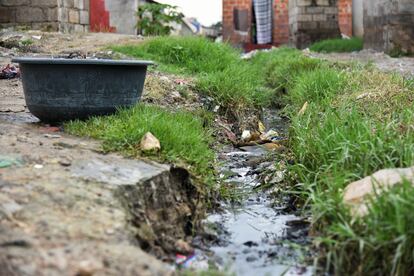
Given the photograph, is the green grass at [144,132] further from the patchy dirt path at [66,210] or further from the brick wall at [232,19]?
the brick wall at [232,19]

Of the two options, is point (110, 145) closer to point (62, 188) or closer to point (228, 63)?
point (62, 188)

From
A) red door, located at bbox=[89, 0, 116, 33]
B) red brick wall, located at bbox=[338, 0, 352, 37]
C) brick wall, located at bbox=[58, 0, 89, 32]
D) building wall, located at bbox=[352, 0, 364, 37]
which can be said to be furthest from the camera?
red brick wall, located at bbox=[338, 0, 352, 37]

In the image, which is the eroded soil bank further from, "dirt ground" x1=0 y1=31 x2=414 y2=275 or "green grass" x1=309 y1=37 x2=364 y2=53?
"green grass" x1=309 y1=37 x2=364 y2=53

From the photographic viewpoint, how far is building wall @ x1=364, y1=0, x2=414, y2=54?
10.2 meters

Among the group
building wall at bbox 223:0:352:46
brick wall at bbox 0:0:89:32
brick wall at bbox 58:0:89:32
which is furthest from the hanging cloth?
brick wall at bbox 0:0:89:32

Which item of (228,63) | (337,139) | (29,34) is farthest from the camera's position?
(29,34)

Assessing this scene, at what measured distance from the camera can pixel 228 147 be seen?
16.3ft

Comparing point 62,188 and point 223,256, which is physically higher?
point 62,188

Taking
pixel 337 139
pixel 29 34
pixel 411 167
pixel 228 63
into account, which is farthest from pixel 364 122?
pixel 29 34

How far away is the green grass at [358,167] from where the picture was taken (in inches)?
91.6

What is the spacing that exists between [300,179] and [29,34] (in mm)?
6700

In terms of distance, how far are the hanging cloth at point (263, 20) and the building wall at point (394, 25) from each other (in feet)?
28.2

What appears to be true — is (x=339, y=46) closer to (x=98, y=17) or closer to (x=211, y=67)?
(x=98, y=17)

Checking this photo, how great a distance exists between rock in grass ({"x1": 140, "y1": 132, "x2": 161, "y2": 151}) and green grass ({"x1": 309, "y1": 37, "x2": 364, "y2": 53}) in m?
10.4
